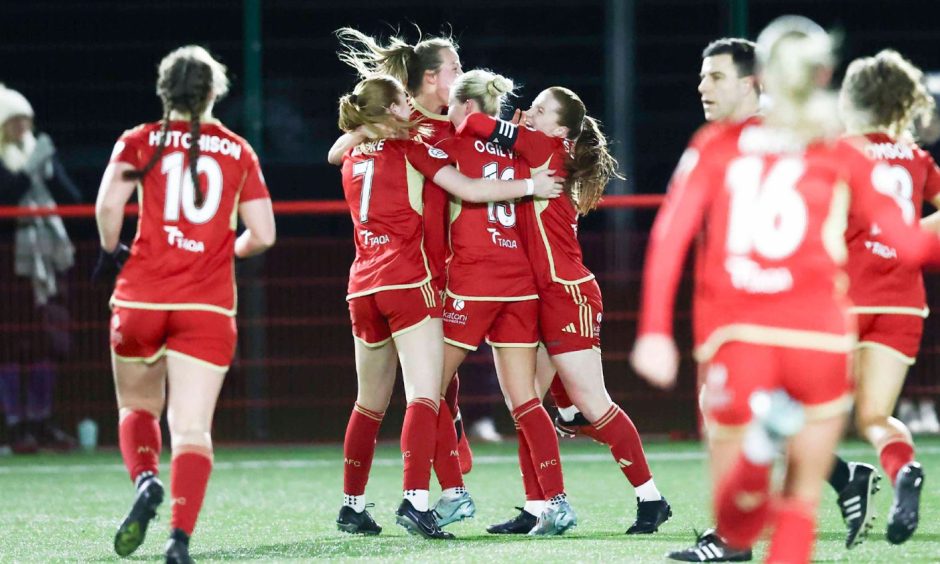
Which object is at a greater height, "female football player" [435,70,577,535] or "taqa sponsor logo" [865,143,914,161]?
"taqa sponsor logo" [865,143,914,161]

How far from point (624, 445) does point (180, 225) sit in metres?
2.11

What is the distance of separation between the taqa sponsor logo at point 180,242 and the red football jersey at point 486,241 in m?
1.49

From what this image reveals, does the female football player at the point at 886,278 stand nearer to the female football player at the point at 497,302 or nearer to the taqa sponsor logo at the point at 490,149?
the female football player at the point at 497,302

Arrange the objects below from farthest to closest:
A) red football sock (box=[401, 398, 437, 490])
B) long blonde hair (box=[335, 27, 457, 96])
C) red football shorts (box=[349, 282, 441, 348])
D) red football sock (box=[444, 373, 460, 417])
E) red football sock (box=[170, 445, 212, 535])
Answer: red football sock (box=[444, 373, 460, 417]), long blonde hair (box=[335, 27, 457, 96]), red football shorts (box=[349, 282, 441, 348]), red football sock (box=[401, 398, 437, 490]), red football sock (box=[170, 445, 212, 535])

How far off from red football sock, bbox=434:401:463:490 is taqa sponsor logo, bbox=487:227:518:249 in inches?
27.7

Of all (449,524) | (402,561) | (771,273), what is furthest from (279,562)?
(771,273)

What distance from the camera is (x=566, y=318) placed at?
634 cm

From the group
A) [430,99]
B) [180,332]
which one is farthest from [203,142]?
[430,99]

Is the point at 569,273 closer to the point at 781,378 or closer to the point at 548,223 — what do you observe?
the point at 548,223

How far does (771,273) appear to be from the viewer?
4020 mm

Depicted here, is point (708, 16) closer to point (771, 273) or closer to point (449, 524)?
point (449, 524)

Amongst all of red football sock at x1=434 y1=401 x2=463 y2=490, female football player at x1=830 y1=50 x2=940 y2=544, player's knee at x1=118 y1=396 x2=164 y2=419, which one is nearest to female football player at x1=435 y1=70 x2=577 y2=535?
red football sock at x1=434 y1=401 x2=463 y2=490

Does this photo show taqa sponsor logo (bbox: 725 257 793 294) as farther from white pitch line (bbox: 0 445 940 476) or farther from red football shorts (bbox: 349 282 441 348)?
white pitch line (bbox: 0 445 940 476)

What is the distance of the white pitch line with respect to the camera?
9.53 metres
